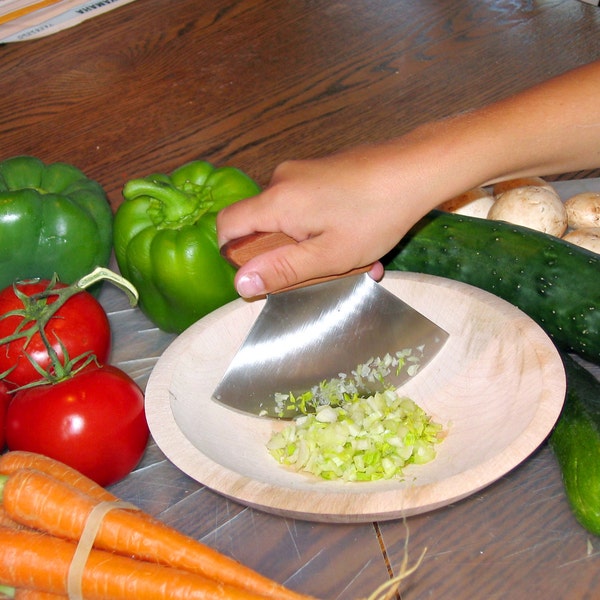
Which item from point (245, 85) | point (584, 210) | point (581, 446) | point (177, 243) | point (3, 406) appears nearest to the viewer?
point (581, 446)

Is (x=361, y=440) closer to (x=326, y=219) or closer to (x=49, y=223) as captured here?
(x=326, y=219)

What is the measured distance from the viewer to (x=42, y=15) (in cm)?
234

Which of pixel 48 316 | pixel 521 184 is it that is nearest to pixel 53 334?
pixel 48 316

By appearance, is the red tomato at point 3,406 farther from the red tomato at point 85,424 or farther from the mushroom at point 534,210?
the mushroom at point 534,210

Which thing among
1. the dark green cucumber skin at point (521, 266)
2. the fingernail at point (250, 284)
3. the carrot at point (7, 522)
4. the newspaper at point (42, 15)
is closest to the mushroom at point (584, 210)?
the dark green cucumber skin at point (521, 266)

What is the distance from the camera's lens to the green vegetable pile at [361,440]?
1.01 meters

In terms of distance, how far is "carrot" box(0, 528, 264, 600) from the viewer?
90 centimetres

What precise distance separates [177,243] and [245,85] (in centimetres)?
80

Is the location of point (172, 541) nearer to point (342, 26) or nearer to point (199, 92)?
point (199, 92)

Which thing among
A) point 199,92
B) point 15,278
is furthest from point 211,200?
point 199,92

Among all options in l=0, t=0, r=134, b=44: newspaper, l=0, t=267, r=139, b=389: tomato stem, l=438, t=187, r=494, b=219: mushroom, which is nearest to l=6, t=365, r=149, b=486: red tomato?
l=0, t=267, r=139, b=389: tomato stem

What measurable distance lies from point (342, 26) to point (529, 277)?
116cm

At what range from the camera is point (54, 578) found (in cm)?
93

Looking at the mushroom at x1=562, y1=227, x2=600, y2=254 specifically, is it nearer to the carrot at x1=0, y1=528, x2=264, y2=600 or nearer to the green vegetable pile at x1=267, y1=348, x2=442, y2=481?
the green vegetable pile at x1=267, y1=348, x2=442, y2=481
